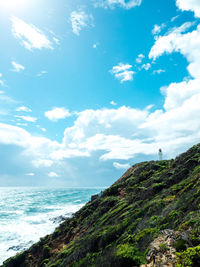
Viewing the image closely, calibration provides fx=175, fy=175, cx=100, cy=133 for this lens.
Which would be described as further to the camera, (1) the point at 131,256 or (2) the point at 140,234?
(2) the point at 140,234

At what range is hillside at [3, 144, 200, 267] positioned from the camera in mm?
6516

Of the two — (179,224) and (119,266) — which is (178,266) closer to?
(119,266)

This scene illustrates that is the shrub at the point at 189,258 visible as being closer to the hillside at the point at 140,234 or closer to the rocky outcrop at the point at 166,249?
the hillside at the point at 140,234

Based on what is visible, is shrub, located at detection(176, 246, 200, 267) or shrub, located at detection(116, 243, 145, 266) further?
shrub, located at detection(116, 243, 145, 266)

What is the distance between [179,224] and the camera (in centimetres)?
854

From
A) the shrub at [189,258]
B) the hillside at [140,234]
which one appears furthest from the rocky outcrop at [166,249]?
the shrub at [189,258]

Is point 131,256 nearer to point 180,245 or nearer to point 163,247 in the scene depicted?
point 163,247

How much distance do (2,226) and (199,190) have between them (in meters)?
42.3

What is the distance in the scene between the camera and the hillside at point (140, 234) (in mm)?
6516

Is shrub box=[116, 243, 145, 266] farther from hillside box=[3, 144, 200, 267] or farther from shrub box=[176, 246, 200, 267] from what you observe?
shrub box=[176, 246, 200, 267]

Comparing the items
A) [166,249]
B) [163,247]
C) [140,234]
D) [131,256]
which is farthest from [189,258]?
[140,234]

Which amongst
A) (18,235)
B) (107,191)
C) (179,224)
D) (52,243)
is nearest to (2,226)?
(18,235)

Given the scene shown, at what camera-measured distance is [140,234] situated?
9445mm

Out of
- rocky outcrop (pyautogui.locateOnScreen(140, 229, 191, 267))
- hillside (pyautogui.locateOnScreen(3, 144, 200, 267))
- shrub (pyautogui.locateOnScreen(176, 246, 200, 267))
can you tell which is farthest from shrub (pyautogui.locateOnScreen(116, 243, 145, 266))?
shrub (pyautogui.locateOnScreen(176, 246, 200, 267))
